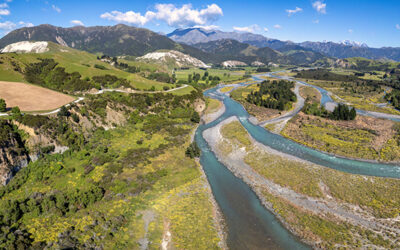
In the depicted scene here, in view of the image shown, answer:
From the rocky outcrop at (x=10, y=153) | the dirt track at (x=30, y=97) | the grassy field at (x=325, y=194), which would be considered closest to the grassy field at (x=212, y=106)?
the grassy field at (x=325, y=194)

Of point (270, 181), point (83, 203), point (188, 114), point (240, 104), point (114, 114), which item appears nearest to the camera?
point (83, 203)

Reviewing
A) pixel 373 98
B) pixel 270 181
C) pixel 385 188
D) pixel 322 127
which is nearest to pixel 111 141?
pixel 270 181

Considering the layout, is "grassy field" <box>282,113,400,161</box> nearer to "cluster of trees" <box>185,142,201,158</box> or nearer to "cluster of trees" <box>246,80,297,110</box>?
"cluster of trees" <box>246,80,297,110</box>

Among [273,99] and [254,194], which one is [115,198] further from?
[273,99]

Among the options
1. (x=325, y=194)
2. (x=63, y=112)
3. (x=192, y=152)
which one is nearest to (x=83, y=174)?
(x=63, y=112)

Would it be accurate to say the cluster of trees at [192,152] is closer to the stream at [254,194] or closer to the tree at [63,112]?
the stream at [254,194]

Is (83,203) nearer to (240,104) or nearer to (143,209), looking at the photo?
(143,209)
